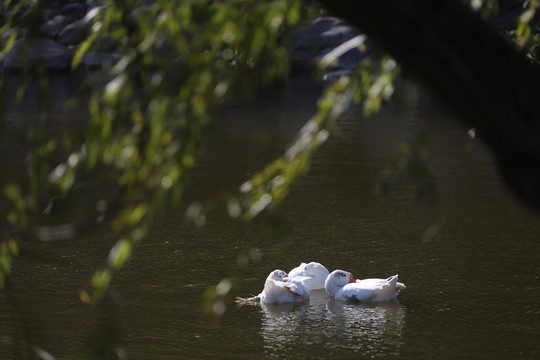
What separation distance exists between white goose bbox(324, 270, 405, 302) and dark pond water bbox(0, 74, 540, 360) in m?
0.12

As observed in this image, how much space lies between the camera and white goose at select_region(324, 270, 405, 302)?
Answer: 1037 centimetres

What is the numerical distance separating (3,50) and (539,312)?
8668 millimetres

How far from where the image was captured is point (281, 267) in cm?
1202

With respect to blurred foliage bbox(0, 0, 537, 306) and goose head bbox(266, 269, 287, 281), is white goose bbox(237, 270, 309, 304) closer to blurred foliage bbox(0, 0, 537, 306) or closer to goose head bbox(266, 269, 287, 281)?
goose head bbox(266, 269, 287, 281)

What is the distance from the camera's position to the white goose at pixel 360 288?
1037cm

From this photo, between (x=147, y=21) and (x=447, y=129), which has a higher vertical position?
(x=147, y=21)

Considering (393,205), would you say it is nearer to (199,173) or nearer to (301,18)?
(199,173)

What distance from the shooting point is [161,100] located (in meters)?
2.08

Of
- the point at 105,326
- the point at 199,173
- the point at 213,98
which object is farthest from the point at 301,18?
the point at 199,173

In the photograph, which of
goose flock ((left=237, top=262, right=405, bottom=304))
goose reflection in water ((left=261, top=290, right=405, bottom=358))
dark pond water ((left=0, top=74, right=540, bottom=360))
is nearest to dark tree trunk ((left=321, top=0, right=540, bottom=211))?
dark pond water ((left=0, top=74, right=540, bottom=360))

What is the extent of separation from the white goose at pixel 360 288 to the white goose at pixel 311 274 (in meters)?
0.30

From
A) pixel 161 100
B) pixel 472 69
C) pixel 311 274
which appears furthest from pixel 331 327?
pixel 472 69

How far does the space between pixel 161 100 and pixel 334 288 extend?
877 centimetres

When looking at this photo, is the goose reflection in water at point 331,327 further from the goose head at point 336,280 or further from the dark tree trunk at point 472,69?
the dark tree trunk at point 472,69
